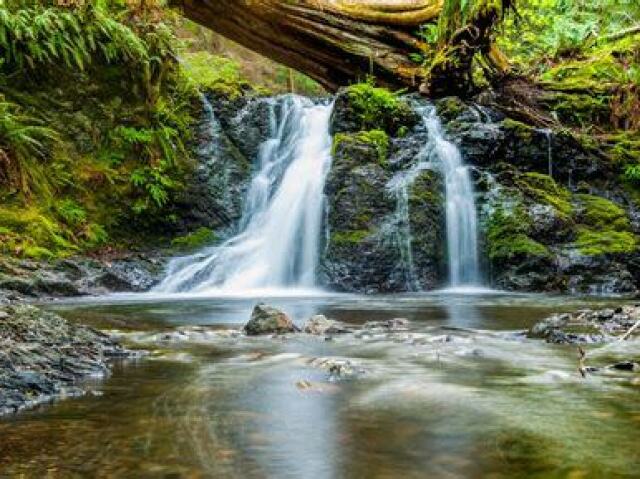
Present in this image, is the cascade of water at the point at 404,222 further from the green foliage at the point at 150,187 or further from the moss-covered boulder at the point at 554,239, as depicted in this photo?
the green foliage at the point at 150,187

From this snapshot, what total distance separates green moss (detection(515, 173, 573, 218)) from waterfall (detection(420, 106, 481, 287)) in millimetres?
724

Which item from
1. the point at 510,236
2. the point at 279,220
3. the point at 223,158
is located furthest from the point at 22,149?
the point at 510,236

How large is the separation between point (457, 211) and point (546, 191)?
132 cm

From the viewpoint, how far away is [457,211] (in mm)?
9266

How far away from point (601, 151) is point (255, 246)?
5.22 m

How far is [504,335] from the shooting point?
4.46 metres

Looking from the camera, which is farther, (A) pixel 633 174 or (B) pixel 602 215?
(A) pixel 633 174

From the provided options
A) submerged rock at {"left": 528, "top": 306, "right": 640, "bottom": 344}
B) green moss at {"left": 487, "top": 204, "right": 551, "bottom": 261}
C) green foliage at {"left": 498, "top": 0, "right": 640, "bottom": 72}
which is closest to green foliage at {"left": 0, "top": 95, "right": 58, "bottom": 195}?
green moss at {"left": 487, "top": 204, "right": 551, "bottom": 261}

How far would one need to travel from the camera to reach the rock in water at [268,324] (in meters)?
4.50

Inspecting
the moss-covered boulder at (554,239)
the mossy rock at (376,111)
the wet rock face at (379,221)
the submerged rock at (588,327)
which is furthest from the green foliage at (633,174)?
the submerged rock at (588,327)

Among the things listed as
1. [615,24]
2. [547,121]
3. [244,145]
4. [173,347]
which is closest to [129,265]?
[244,145]

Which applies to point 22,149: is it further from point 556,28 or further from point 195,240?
point 556,28

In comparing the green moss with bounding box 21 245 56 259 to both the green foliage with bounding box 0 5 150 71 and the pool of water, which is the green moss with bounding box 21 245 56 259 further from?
the pool of water

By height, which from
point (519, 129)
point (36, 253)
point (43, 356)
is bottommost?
point (43, 356)
